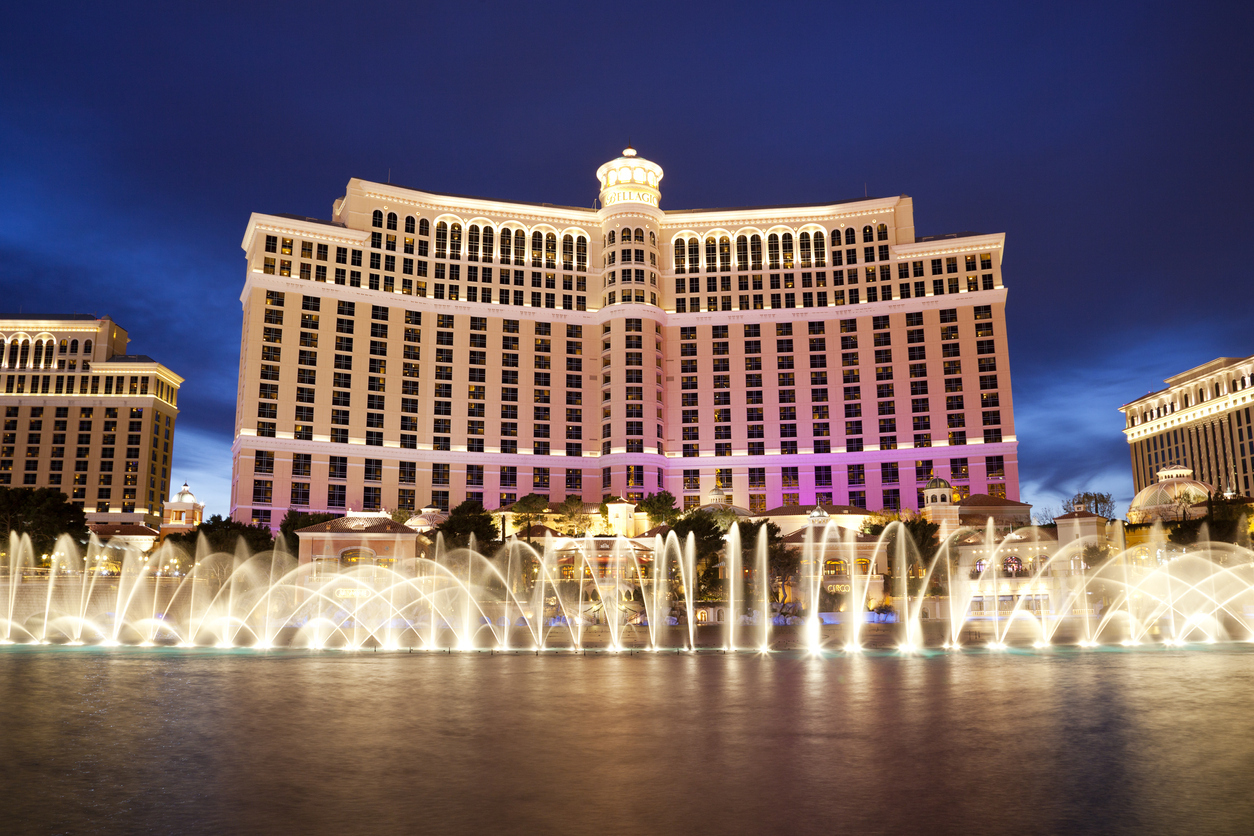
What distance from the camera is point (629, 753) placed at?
14172mm

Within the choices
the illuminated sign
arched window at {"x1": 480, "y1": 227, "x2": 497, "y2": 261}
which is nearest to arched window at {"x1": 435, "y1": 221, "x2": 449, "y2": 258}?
arched window at {"x1": 480, "y1": 227, "x2": 497, "y2": 261}

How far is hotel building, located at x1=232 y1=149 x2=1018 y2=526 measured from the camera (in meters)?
112

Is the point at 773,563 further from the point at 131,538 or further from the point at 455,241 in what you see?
the point at 455,241

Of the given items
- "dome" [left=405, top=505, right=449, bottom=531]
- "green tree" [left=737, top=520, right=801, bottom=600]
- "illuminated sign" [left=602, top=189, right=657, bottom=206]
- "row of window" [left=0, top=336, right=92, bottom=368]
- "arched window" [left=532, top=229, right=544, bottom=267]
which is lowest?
"green tree" [left=737, top=520, right=801, bottom=600]

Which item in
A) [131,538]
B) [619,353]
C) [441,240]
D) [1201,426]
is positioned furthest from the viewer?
[1201,426]

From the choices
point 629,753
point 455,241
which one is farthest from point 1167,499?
point 455,241

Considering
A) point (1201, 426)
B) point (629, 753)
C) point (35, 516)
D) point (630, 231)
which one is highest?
point (630, 231)

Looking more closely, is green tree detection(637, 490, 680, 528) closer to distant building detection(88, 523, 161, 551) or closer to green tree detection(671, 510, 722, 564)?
green tree detection(671, 510, 722, 564)

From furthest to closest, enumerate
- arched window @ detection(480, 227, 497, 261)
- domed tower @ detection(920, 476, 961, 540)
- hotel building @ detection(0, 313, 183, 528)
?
1. hotel building @ detection(0, 313, 183, 528)
2. arched window @ detection(480, 227, 497, 261)
3. domed tower @ detection(920, 476, 961, 540)

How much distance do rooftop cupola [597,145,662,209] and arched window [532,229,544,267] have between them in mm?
9663

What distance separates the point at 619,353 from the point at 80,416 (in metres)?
90.9

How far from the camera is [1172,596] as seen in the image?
200 ft

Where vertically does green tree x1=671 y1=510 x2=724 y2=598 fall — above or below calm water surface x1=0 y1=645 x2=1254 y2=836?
above

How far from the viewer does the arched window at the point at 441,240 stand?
401 ft
